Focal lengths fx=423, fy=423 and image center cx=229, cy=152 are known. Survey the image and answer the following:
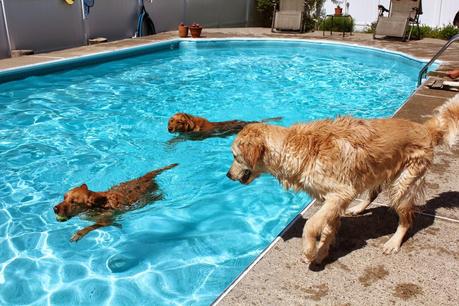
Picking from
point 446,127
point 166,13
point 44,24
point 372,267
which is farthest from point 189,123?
point 166,13

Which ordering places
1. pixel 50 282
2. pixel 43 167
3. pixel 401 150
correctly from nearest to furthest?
pixel 401 150, pixel 50 282, pixel 43 167

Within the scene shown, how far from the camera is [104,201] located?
4.62 meters

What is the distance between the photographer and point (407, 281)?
2977 mm

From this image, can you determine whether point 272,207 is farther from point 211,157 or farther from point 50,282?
point 50,282

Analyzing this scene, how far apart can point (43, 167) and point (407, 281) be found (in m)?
5.65

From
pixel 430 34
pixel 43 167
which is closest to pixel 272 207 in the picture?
pixel 43 167

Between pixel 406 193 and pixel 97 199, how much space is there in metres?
3.04

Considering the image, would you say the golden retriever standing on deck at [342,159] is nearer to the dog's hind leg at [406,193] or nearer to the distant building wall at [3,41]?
the dog's hind leg at [406,193]

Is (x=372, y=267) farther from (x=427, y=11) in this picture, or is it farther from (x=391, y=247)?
(x=427, y=11)

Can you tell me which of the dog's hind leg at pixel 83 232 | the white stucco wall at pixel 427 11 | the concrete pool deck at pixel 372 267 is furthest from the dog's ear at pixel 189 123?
the white stucco wall at pixel 427 11

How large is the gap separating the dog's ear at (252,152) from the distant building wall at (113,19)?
46.2 feet

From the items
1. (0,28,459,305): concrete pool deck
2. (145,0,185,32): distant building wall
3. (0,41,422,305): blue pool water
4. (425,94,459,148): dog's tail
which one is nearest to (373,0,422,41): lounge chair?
(0,41,422,305): blue pool water

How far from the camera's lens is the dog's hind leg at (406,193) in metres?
3.38

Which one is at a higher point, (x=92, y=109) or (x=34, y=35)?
(x=34, y=35)
